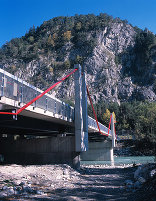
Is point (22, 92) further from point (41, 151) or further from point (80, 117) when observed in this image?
point (41, 151)

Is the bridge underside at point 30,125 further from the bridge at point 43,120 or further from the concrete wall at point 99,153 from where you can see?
the concrete wall at point 99,153

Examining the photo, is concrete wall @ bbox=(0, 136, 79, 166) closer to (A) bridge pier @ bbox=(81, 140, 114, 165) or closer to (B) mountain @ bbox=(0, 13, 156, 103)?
(A) bridge pier @ bbox=(81, 140, 114, 165)

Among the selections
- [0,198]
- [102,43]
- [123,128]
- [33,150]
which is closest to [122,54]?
[102,43]

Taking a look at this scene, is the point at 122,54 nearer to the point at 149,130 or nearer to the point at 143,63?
the point at 143,63

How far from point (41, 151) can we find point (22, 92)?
36.7 ft

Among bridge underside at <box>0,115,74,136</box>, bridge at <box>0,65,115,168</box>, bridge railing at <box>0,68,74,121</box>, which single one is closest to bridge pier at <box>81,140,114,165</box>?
bridge at <box>0,65,115,168</box>

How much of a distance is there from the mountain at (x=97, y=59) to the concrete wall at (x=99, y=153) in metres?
69.3

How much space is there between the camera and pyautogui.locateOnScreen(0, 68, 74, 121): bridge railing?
1077 centimetres

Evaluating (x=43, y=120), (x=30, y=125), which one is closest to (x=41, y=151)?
(x=30, y=125)

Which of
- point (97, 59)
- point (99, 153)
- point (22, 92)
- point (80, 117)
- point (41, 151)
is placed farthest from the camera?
point (97, 59)

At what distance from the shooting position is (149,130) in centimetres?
7056

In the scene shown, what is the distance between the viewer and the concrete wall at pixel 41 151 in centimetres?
2006

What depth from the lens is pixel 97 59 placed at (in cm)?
12256

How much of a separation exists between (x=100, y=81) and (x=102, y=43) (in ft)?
99.3
